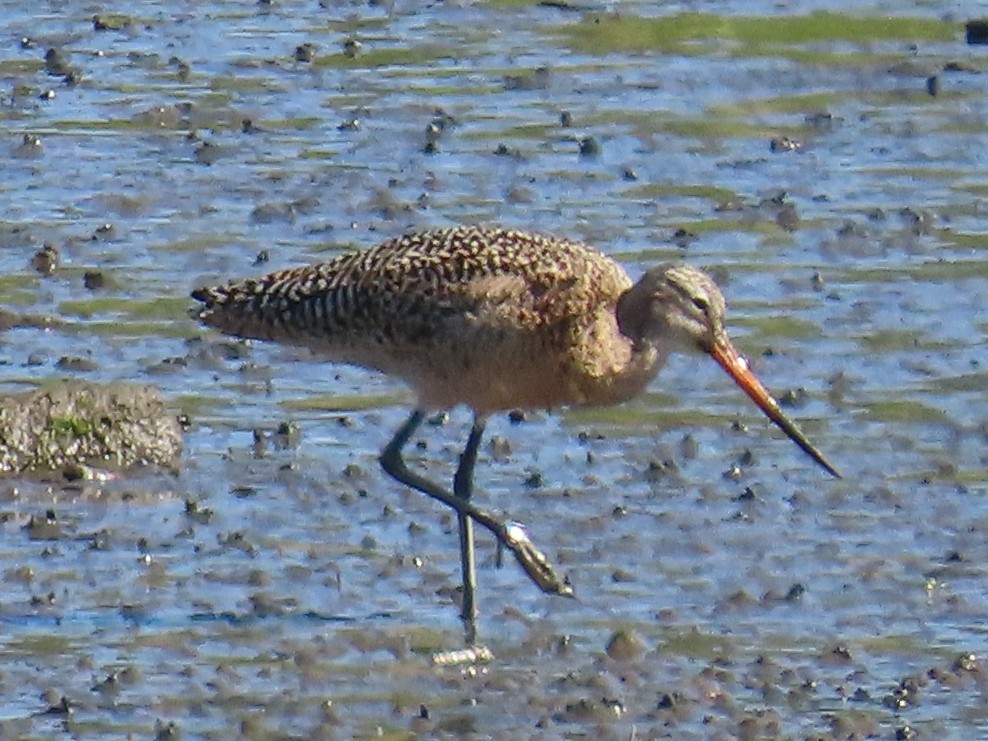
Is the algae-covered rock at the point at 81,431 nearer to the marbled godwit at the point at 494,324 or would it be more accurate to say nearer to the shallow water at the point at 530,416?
the shallow water at the point at 530,416

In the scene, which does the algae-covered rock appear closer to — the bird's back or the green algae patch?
the bird's back

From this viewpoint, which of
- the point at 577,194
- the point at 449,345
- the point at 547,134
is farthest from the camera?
the point at 547,134

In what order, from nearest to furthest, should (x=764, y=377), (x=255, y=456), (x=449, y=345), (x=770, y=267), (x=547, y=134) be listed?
(x=449, y=345)
(x=255, y=456)
(x=764, y=377)
(x=770, y=267)
(x=547, y=134)

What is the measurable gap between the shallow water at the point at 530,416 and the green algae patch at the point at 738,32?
0.11 feet

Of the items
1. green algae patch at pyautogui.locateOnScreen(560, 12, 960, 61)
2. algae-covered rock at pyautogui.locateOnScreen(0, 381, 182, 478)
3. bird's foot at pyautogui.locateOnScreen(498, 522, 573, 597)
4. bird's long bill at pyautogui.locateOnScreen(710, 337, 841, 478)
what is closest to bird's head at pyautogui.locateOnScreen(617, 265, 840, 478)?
bird's long bill at pyautogui.locateOnScreen(710, 337, 841, 478)

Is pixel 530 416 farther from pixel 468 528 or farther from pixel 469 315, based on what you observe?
pixel 468 528

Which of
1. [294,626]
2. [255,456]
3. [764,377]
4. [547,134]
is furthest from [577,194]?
[294,626]

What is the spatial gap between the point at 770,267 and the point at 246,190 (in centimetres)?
242

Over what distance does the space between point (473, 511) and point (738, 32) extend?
715 cm

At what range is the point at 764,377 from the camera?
10898mm

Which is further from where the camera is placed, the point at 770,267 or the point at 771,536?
the point at 770,267

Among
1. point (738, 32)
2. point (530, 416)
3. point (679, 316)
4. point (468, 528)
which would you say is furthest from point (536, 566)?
point (738, 32)

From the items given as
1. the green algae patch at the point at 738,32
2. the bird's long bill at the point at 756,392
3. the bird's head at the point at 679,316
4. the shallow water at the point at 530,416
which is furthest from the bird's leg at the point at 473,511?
the green algae patch at the point at 738,32

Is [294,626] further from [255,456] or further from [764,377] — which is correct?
[764,377]
